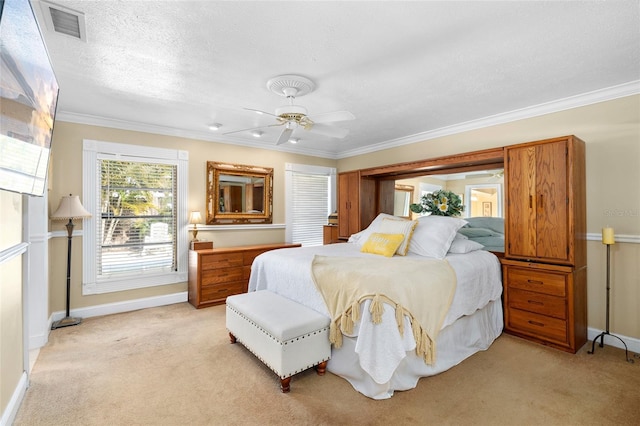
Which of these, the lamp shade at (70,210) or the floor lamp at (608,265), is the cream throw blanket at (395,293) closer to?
the floor lamp at (608,265)

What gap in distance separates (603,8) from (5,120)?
9.98ft

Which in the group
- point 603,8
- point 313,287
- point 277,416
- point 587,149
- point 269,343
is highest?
point 603,8

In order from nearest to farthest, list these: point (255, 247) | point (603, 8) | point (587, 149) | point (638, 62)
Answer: point (603, 8) → point (638, 62) → point (587, 149) → point (255, 247)

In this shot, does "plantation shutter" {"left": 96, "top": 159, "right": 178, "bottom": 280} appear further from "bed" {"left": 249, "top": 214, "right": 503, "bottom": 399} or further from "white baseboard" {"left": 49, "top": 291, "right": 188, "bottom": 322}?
"bed" {"left": 249, "top": 214, "right": 503, "bottom": 399}

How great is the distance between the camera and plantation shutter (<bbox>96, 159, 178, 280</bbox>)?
3828 millimetres

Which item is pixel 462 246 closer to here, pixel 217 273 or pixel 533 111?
pixel 533 111

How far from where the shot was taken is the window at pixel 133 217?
373cm

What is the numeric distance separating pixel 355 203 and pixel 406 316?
119 inches

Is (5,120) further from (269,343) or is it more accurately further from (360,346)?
(360,346)

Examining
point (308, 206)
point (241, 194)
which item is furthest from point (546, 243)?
point (241, 194)

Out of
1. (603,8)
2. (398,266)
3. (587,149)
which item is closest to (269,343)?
(398,266)

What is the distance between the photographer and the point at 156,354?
2738 mm

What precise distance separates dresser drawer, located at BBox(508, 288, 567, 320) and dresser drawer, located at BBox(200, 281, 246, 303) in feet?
11.2

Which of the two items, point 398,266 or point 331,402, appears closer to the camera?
point 331,402
